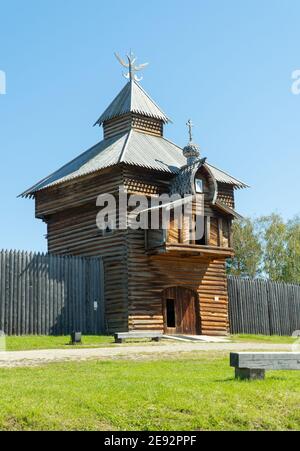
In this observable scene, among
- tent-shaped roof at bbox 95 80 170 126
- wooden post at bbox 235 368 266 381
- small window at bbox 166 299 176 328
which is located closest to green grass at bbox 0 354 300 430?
wooden post at bbox 235 368 266 381

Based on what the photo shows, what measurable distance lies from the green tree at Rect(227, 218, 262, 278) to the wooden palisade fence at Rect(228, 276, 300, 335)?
16.0 m

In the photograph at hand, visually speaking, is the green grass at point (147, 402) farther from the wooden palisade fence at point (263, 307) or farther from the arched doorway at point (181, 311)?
the wooden palisade fence at point (263, 307)

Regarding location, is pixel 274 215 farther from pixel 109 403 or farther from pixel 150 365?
pixel 109 403

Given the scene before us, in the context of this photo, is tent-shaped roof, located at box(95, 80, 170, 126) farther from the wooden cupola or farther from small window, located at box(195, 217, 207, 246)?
small window, located at box(195, 217, 207, 246)

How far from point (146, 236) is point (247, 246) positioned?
25.0m

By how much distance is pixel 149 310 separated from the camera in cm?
2720

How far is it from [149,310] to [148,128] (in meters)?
10.4

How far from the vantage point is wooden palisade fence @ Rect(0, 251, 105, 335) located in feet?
78.3

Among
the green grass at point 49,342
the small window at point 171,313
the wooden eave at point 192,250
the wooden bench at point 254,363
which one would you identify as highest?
the wooden eave at point 192,250

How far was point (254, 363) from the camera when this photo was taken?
426 inches

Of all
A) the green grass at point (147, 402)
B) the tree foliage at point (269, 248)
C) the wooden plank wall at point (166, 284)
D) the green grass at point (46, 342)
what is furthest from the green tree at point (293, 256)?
the green grass at point (147, 402)

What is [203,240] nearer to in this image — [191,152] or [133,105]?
[191,152]

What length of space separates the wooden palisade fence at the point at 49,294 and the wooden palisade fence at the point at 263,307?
25.2 ft

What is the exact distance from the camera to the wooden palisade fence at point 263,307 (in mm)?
31438
